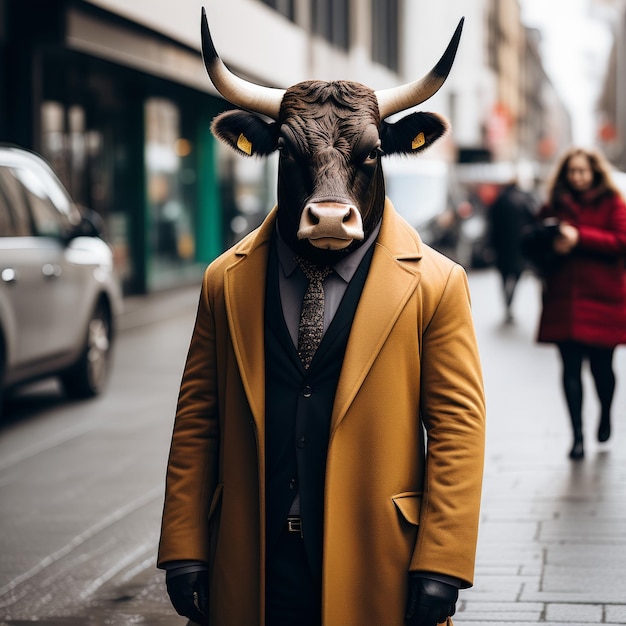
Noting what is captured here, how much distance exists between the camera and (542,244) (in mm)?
7957

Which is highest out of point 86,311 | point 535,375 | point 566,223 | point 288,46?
point 288,46

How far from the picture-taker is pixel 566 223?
8070 millimetres

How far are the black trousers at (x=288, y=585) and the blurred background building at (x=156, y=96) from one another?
1110 cm

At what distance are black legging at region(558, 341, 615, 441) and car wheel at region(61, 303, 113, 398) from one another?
462 centimetres

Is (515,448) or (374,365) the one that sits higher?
(374,365)

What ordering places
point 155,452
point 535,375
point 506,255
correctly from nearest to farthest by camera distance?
point 155,452
point 535,375
point 506,255

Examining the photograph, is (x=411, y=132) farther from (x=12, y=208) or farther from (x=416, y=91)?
(x=12, y=208)

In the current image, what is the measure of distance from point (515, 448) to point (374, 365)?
5621 mm

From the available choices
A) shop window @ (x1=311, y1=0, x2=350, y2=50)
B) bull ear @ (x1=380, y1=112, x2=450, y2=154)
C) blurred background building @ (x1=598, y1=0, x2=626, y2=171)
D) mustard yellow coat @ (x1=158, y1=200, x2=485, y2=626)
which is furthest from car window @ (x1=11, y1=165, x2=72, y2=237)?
blurred background building @ (x1=598, y1=0, x2=626, y2=171)

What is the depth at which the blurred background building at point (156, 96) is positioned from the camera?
15.3 metres

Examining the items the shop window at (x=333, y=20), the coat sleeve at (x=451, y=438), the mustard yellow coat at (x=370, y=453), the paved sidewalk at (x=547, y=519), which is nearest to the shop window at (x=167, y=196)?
the shop window at (x=333, y=20)

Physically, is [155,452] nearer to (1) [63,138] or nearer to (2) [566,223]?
(2) [566,223]

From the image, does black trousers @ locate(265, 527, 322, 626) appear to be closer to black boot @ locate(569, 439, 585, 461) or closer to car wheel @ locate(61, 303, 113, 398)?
black boot @ locate(569, 439, 585, 461)

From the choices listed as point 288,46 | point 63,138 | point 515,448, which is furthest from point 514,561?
point 288,46
